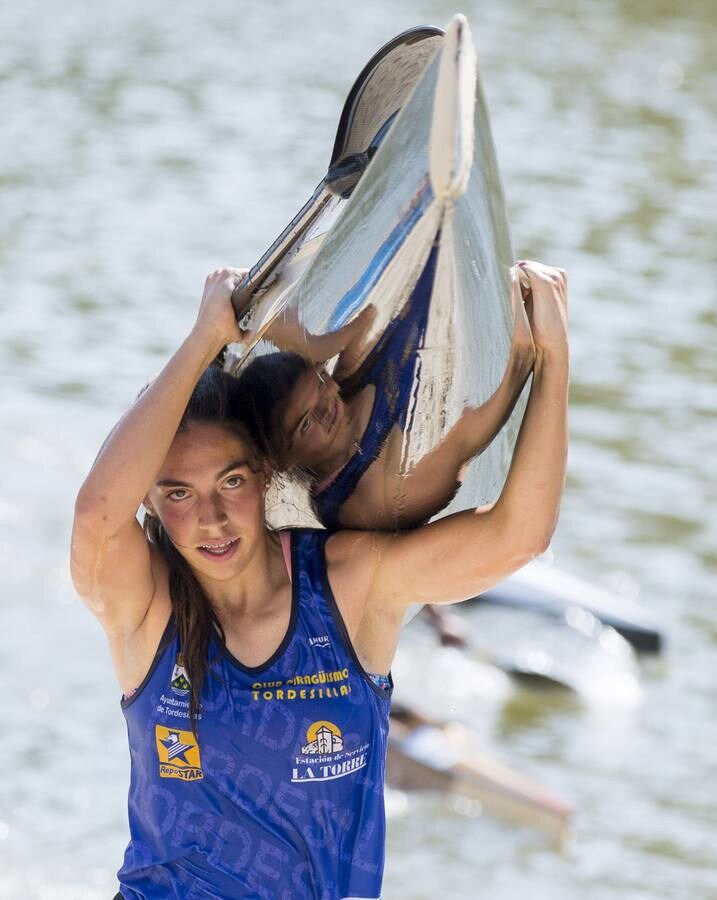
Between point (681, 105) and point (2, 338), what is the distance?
47.6 ft

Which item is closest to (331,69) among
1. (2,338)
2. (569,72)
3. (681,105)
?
(569,72)

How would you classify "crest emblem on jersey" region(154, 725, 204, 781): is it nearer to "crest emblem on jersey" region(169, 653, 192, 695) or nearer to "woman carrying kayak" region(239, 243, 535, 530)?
"crest emblem on jersey" region(169, 653, 192, 695)

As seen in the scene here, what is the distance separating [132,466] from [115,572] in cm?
20

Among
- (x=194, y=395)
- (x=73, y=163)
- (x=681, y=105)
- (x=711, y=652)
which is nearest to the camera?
(x=194, y=395)

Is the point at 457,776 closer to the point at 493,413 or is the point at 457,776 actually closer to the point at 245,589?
the point at 245,589

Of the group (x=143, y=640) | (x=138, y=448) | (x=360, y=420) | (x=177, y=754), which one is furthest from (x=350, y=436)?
(x=177, y=754)

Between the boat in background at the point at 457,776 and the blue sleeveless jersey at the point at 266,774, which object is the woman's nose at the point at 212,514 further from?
the boat in background at the point at 457,776

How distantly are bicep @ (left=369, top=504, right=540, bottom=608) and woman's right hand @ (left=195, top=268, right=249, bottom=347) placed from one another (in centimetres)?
45

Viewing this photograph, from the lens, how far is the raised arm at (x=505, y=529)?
98.7 inches

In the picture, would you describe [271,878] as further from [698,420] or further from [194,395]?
[698,420]

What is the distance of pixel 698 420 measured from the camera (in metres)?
14.8

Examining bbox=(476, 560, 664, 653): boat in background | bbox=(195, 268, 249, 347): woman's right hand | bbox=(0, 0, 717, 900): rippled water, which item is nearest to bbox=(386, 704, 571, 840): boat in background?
bbox=(0, 0, 717, 900): rippled water

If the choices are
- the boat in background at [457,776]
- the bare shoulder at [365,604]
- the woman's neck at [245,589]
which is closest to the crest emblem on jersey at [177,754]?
the woman's neck at [245,589]

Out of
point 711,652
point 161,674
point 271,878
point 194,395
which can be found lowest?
point 711,652
